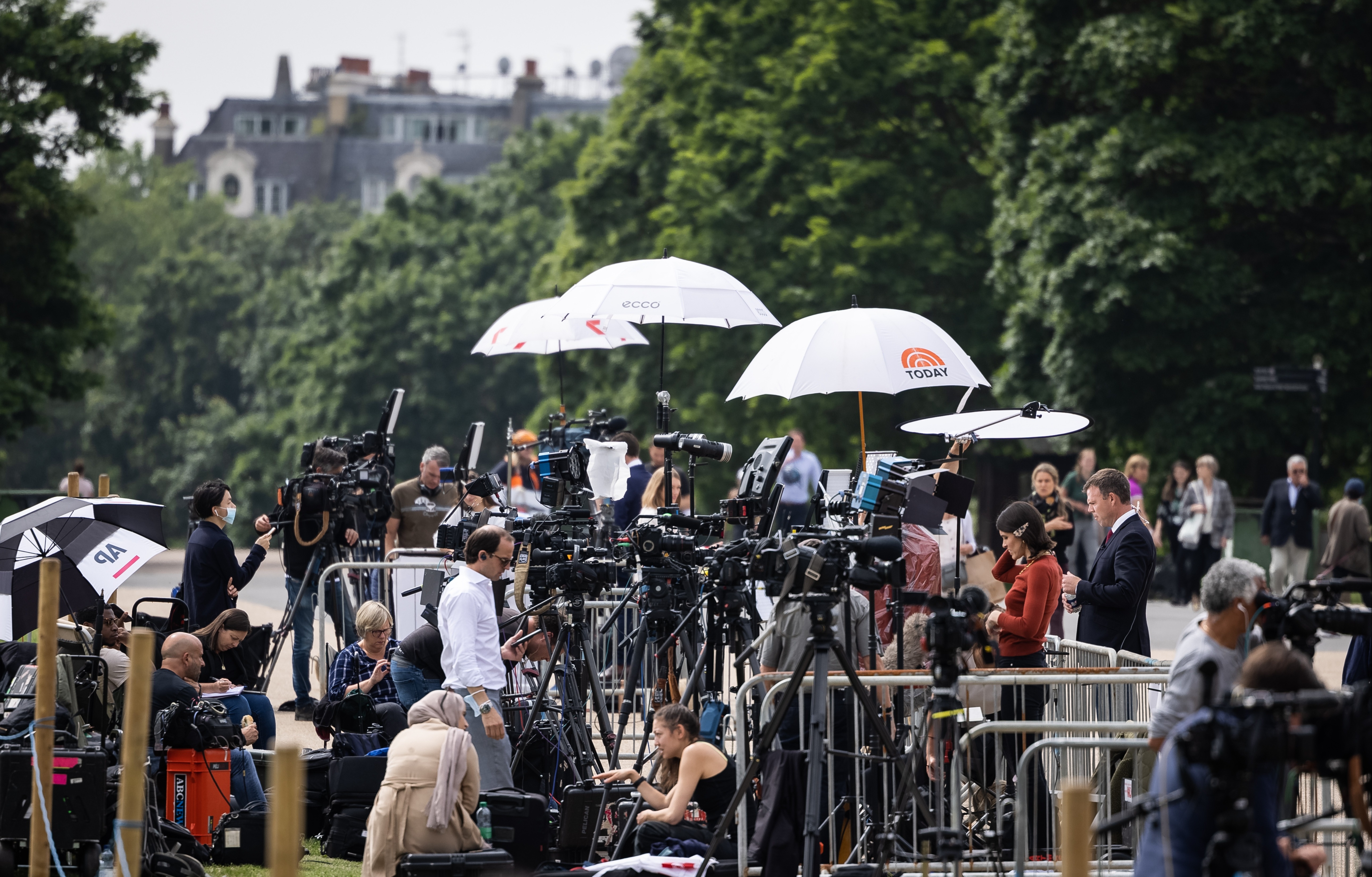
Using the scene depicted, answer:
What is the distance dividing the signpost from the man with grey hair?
52.2 ft

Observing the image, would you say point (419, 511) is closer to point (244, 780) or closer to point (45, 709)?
point (244, 780)

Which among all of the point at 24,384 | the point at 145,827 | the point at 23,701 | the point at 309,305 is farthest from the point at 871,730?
the point at 309,305

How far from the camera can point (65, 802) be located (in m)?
7.93

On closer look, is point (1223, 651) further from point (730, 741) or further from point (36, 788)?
point (730, 741)

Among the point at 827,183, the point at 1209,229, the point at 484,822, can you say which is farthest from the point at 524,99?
the point at 484,822

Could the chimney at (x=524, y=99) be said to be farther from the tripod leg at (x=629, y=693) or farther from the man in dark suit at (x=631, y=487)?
the tripod leg at (x=629, y=693)

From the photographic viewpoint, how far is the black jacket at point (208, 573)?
432 inches

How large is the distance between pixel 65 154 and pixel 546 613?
19989mm

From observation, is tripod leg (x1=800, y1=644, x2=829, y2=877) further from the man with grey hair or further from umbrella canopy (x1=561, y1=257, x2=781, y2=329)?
umbrella canopy (x1=561, y1=257, x2=781, y2=329)

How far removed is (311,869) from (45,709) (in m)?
2.34

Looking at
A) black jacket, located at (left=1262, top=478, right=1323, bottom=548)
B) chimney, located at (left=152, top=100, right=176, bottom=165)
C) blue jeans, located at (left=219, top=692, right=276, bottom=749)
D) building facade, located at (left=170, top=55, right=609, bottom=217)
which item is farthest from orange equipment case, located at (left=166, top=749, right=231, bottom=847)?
chimney, located at (left=152, top=100, right=176, bottom=165)

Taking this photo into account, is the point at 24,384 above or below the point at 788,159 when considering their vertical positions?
below

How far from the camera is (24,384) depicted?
1040 inches

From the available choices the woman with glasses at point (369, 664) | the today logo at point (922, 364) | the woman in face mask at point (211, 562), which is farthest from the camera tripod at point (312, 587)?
the today logo at point (922, 364)
